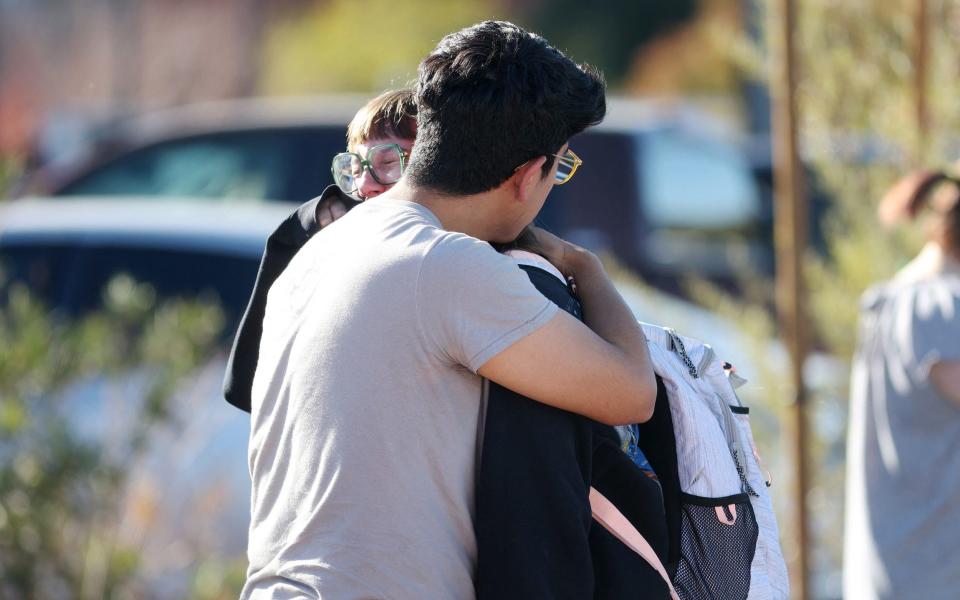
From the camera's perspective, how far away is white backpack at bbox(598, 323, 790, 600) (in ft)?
6.61

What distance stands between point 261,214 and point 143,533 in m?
1.65

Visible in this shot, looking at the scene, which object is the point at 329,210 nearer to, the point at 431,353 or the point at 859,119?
the point at 431,353

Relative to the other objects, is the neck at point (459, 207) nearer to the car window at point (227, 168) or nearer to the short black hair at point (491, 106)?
the short black hair at point (491, 106)

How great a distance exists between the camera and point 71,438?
4035mm

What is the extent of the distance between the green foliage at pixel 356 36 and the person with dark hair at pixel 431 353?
674 inches

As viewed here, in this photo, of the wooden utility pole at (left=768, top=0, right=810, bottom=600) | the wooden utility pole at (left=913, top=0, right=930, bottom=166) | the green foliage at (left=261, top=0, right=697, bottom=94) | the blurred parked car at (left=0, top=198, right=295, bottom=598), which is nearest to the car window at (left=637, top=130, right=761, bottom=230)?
the blurred parked car at (left=0, top=198, right=295, bottom=598)

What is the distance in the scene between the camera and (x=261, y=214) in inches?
218

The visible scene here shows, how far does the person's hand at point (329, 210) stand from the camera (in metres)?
2.29

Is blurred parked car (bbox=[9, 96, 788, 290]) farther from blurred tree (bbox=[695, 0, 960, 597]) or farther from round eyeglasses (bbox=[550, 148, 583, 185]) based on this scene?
round eyeglasses (bbox=[550, 148, 583, 185])

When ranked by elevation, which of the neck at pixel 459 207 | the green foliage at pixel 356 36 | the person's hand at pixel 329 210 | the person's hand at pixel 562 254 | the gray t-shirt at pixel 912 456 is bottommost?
the green foliage at pixel 356 36

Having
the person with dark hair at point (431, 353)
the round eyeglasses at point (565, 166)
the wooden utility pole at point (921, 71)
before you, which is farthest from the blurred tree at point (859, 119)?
the person with dark hair at point (431, 353)

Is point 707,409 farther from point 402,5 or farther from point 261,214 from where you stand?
point 402,5

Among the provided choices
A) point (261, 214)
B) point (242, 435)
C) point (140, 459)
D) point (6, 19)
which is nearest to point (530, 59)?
point (140, 459)

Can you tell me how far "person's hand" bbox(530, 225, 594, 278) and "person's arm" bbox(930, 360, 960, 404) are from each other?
1.65 m
